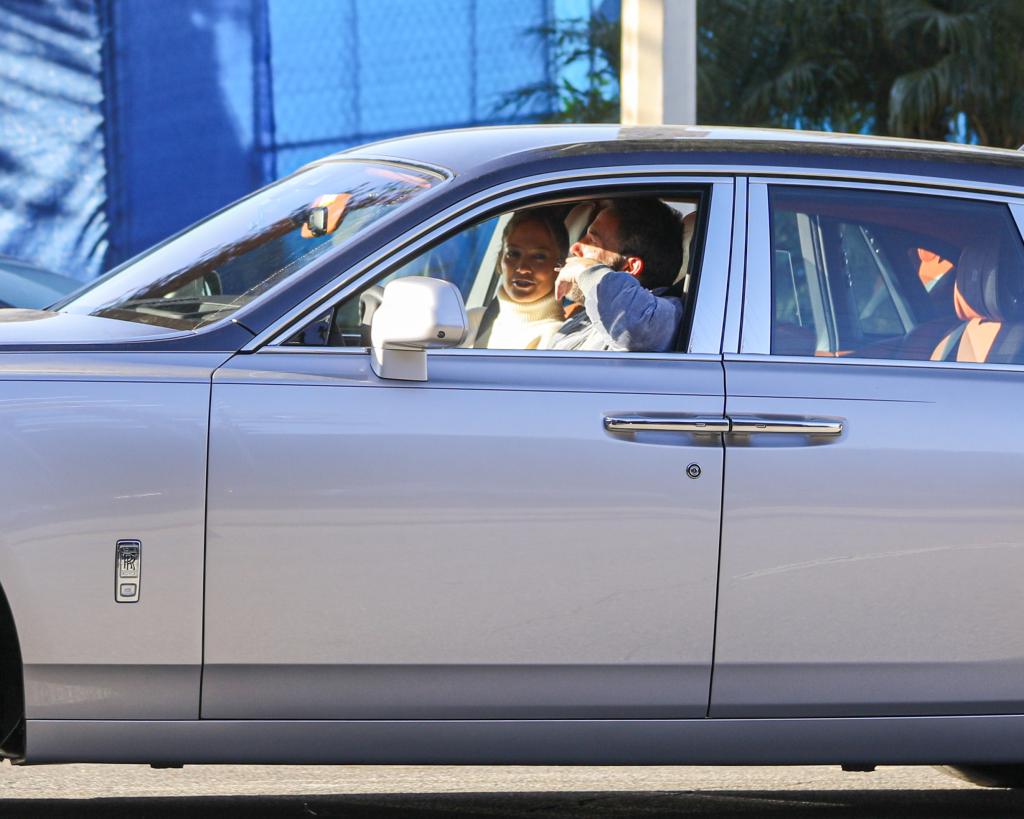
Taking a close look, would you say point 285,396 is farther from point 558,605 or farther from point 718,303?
point 718,303

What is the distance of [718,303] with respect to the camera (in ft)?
12.0

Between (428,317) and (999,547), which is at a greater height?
(428,317)

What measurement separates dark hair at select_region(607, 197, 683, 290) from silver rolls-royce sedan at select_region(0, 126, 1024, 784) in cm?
5

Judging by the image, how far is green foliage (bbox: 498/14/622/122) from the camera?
12336mm

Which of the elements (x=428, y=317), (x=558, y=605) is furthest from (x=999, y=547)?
(x=428, y=317)

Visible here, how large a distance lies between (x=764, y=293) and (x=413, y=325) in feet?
2.65

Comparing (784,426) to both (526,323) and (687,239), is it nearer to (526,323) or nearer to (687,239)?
(687,239)

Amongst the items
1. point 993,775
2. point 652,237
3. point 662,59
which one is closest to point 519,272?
point 652,237

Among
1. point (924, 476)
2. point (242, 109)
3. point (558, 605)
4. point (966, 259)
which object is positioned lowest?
point (558, 605)

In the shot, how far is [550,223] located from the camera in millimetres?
3979

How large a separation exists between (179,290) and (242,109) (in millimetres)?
9893

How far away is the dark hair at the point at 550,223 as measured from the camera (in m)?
3.92

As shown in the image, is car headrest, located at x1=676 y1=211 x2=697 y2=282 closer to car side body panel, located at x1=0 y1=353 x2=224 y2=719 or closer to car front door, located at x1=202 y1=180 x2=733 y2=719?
car front door, located at x1=202 y1=180 x2=733 y2=719

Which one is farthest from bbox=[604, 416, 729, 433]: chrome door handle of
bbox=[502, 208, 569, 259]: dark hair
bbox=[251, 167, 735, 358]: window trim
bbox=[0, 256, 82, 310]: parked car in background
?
bbox=[0, 256, 82, 310]: parked car in background
